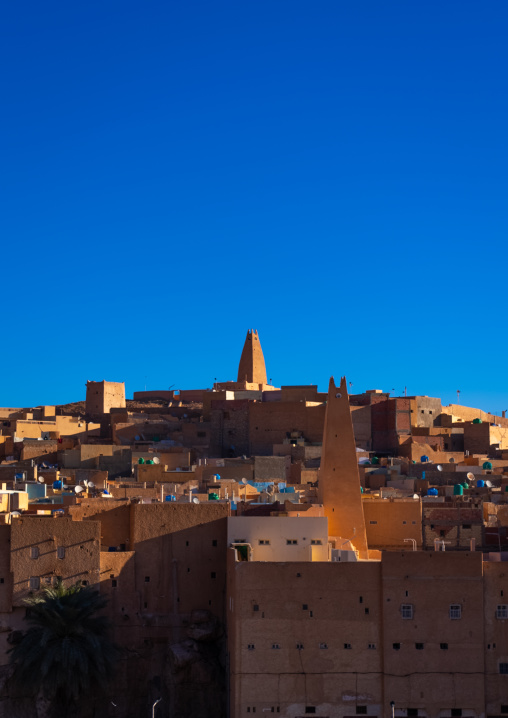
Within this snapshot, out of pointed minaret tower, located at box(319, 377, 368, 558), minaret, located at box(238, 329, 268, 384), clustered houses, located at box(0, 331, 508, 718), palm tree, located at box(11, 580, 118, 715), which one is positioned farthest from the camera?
minaret, located at box(238, 329, 268, 384)

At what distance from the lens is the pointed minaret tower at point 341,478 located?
3062cm

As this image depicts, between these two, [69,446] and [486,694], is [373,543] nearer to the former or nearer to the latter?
[486,694]

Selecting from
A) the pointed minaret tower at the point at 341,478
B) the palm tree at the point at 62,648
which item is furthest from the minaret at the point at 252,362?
the palm tree at the point at 62,648

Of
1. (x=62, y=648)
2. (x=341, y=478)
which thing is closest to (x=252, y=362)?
(x=341, y=478)

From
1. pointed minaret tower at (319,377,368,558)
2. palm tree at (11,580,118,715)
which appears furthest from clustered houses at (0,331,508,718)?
palm tree at (11,580,118,715)

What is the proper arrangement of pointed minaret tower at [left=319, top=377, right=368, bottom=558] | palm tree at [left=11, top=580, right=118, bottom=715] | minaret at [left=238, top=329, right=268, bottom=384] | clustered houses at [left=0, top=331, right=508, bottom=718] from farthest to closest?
minaret at [left=238, top=329, right=268, bottom=384]
pointed minaret tower at [left=319, top=377, right=368, bottom=558]
palm tree at [left=11, top=580, right=118, bottom=715]
clustered houses at [left=0, top=331, right=508, bottom=718]

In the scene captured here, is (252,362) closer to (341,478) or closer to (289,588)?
(341,478)

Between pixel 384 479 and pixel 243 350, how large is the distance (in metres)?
25.8

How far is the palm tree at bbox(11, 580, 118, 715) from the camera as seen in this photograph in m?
26.8

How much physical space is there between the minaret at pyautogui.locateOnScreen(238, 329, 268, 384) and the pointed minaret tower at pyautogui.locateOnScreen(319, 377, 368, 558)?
30.4 m

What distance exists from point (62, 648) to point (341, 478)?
8393 mm

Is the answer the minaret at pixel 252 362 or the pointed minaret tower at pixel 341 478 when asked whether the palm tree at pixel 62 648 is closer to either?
the pointed minaret tower at pixel 341 478

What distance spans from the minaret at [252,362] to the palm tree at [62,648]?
36.0m

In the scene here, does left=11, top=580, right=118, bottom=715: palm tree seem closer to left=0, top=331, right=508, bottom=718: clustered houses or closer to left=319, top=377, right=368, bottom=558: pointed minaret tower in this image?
left=0, top=331, right=508, bottom=718: clustered houses
